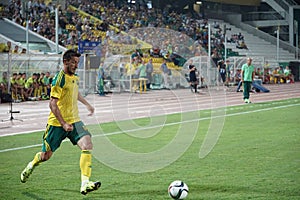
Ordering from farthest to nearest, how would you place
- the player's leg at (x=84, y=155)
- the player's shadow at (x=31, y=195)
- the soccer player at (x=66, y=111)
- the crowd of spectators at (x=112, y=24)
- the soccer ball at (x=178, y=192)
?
the crowd of spectators at (x=112, y=24)
the soccer player at (x=66, y=111)
the player's shadow at (x=31, y=195)
the player's leg at (x=84, y=155)
the soccer ball at (x=178, y=192)

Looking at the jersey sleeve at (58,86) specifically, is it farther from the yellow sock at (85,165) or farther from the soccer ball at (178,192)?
the soccer ball at (178,192)

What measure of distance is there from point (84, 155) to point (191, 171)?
87.7 inches

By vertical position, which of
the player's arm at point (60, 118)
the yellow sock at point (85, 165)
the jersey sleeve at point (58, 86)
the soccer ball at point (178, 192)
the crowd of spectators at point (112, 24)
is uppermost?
the crowd of spectators at point (112, 24)

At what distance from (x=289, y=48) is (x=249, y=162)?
51756mm

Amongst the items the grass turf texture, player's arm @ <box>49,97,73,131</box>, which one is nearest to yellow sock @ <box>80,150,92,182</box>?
the grass turf texture

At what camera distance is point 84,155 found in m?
7.72

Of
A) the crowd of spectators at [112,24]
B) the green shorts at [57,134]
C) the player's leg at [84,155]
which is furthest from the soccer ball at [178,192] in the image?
the crowd of spectators at [112,24]

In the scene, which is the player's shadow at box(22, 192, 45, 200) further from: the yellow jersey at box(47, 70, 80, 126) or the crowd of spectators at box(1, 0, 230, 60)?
the crowd of spectators at box(1, 0, 230, 60)

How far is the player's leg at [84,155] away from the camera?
24.4 feet

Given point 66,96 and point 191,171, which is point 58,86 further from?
point 191,171

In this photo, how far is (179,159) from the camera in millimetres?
10719

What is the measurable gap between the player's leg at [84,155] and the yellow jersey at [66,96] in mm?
155

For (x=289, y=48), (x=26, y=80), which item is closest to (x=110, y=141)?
(x=26, y=80)

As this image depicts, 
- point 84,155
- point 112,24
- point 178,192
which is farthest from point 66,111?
point 112,24
